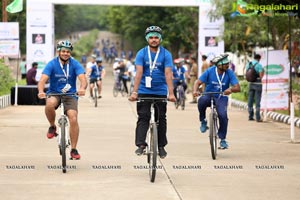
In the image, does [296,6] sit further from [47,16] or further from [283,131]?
[47,16]

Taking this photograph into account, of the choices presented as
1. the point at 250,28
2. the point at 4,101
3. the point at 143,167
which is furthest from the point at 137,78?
the point at 250,28

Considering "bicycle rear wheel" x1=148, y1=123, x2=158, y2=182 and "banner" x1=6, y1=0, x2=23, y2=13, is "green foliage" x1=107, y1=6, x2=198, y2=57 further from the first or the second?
"bicycle rear wheel" x1=148, y1=123, x2=158, y2=182

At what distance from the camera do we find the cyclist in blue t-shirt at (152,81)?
457 inches

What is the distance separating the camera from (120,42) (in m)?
120

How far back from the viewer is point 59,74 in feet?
40.1

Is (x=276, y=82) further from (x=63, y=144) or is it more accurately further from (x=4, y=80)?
(x=4, y=80)

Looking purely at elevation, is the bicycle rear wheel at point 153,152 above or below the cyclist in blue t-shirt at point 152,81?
below

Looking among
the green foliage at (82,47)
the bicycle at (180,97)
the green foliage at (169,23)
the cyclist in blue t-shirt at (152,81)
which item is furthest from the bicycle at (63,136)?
the green foliage at (82,47)

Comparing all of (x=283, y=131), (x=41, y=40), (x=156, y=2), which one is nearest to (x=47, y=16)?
(x=41, y=40)

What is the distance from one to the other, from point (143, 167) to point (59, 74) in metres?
1.74

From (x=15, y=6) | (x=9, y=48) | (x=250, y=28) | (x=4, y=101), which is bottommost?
(x=4, y=101)

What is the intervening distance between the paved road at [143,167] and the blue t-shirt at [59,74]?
3.63ft

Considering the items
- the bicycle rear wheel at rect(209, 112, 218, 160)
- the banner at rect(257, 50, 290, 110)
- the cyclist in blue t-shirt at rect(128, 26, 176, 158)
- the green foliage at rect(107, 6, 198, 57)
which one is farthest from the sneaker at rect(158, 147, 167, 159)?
the green foliage at rect(107, 6, 198, 57)

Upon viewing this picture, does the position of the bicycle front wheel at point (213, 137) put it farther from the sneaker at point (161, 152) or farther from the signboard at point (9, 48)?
the signboard at point (9, 48)
